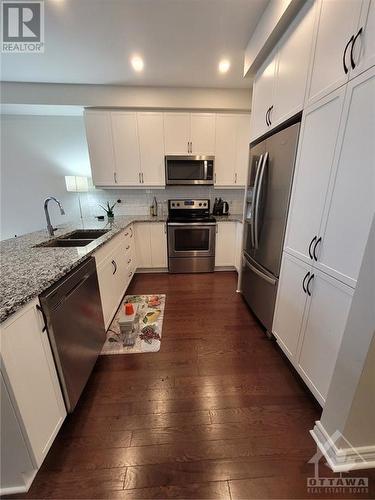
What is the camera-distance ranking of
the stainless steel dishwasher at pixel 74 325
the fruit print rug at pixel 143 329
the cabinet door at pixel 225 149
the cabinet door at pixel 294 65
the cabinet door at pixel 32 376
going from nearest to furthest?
the cabinet door at pixel 32 376 < the stainless steel dishwasher at pixel 74 325 < the cabinet door at pixel 294 65 < the fruit print rug at pixel 143 329 < the cabinet door at pixel 225 149

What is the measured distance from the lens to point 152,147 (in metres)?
3.04

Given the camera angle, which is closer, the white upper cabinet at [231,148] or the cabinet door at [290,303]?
the cabinet door at [290,303]

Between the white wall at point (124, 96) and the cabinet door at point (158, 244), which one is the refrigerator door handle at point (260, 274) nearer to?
the cabinet door at point (158, 244)

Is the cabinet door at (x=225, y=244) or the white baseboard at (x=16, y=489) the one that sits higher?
the cabinet door at (x=225, y=244)

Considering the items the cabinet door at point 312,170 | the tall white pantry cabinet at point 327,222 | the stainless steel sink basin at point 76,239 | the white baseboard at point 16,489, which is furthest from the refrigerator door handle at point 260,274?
the white baseboard at point 16,489

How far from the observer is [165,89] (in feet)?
9.26

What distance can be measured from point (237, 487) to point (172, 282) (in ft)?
7.38

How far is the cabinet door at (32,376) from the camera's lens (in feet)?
2.54

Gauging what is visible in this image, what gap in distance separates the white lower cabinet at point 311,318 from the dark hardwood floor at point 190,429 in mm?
211

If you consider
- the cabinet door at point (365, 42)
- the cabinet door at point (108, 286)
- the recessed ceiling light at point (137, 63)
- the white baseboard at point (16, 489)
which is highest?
the recessed ceiling light at point (137, 63)

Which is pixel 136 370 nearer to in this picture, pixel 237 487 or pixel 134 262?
pixel 237 487

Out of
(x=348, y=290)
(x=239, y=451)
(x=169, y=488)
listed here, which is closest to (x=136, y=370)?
(x=169, y=488)

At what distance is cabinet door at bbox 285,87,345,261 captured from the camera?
107cm

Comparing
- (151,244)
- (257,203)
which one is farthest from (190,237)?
(257,203)
